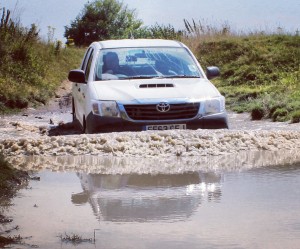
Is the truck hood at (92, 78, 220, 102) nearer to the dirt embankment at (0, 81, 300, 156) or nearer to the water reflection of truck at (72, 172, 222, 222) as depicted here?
the dirt embankment at (0, 81, 300, 156)

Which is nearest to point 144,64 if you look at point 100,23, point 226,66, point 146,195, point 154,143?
point 154,143

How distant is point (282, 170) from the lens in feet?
34.9

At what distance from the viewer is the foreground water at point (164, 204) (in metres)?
6.70

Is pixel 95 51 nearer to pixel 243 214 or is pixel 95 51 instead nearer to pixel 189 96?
pixel 189 96

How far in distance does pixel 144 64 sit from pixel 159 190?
14.8 feet

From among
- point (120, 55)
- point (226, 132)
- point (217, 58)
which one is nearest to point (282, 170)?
point (226, 132)

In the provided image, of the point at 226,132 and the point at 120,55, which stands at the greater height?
the point at 120,55

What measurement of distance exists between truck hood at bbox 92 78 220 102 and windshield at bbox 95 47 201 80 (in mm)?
374

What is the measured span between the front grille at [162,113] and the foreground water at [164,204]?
0.77 m

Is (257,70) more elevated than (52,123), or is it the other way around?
(257,70)

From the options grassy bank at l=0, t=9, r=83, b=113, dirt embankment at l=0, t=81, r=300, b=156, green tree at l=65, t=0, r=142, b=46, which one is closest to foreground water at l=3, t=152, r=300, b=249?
dirt embankment at l=0, t=81, r=300, b=156

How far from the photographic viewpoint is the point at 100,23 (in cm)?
6650

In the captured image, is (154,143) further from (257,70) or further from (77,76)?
(257,70)

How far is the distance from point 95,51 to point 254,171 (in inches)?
166
